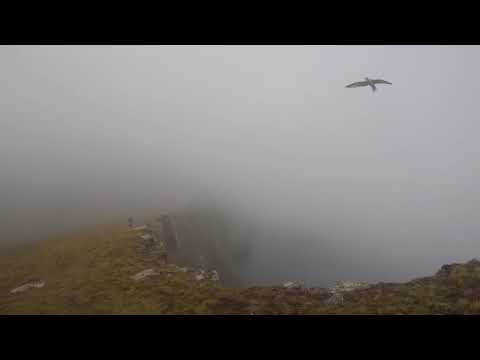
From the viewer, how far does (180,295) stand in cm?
1327

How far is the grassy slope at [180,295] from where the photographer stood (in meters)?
12.0

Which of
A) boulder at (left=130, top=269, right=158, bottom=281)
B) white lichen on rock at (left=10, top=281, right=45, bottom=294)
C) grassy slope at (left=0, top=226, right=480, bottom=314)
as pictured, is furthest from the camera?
boulder at (left=130, top=269, right=158, bottom=281)

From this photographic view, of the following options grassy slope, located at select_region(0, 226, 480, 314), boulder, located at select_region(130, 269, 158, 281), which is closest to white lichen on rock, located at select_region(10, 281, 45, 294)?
grassy slope, located at select_region(0, 226, 480, 314)

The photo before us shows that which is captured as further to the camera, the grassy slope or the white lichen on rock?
the white lichen on rock

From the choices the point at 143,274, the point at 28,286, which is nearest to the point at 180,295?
the point at 143,274

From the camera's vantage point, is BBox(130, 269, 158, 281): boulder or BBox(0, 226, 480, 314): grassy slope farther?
BBox(130, 269, 158, 281): boulder

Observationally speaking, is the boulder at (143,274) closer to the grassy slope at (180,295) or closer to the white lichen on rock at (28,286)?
the grassy slope at (180,295)

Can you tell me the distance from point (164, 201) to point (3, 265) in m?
18.5

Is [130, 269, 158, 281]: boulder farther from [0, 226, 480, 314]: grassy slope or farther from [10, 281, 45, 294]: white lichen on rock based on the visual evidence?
[10, 281, 45, 294]: white lichen on rock

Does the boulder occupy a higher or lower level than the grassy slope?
higher

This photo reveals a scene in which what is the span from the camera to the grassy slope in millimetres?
11953

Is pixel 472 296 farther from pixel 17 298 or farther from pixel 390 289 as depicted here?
pixel 17 298

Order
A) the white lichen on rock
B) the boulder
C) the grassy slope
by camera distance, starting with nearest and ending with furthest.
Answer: the grassy slope → the white lichen on rock → the boulder
